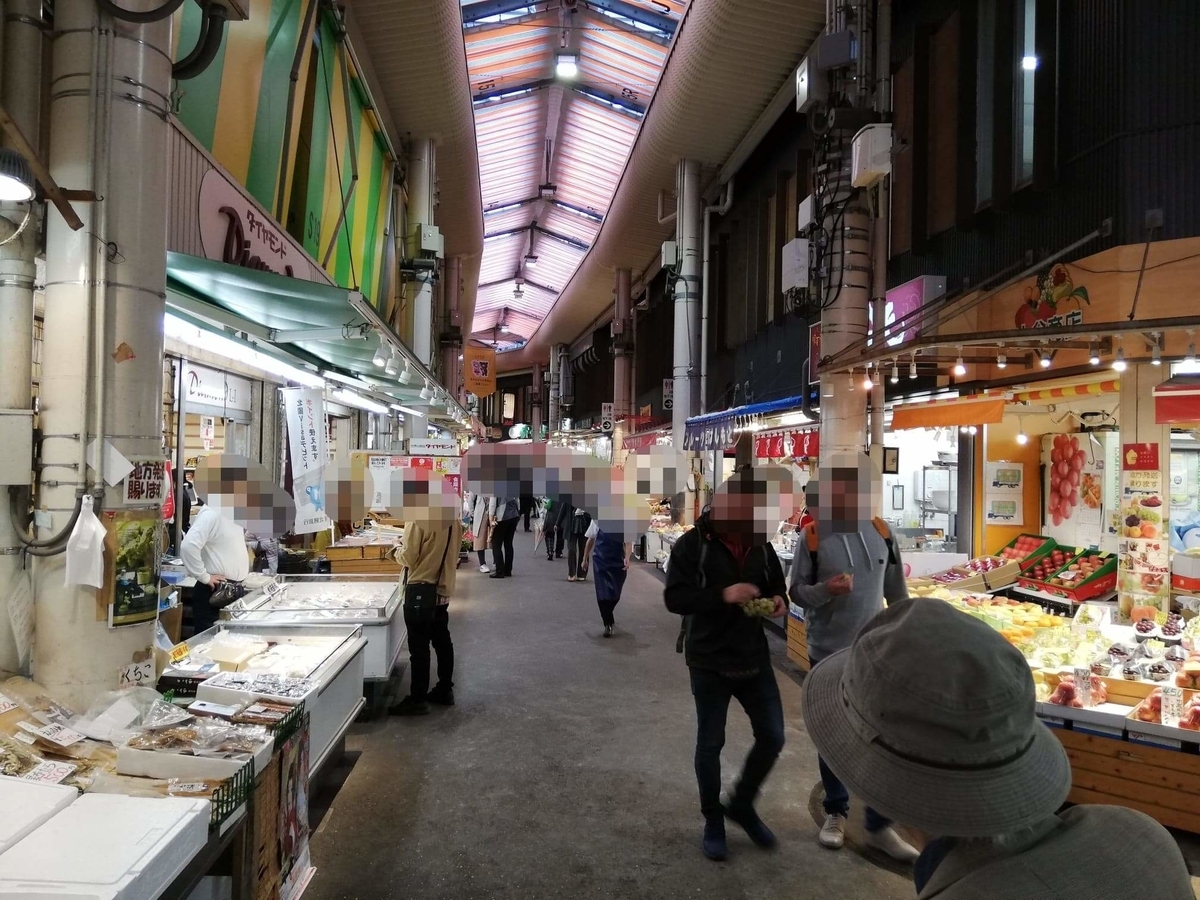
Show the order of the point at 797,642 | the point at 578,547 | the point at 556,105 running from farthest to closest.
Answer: the point at 556,105
the point at 578,547
the point at 797,642

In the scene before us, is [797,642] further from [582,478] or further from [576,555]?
[576,555]

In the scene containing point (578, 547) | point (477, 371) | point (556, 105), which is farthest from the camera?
point (477, 371)

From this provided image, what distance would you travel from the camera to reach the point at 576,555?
12.5 metres

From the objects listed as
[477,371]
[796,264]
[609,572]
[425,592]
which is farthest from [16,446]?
[477,371]

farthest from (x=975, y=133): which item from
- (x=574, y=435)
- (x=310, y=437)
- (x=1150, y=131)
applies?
(x=574, y=435)

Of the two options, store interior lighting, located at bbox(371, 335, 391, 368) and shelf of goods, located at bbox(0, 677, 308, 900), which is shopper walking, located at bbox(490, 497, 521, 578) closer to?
store interior lighting, located at bbox(371, 335, 391, 368)

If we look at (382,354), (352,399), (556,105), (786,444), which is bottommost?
(786,444)

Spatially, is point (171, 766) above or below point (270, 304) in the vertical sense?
below

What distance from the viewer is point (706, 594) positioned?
3475 millimetres

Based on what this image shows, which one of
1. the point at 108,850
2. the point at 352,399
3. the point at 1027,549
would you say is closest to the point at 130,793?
the point at 108,850

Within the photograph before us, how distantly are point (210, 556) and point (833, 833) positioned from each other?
466cm

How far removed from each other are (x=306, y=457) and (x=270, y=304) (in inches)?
45.4

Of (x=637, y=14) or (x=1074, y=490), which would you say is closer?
(x=1074, y=490)

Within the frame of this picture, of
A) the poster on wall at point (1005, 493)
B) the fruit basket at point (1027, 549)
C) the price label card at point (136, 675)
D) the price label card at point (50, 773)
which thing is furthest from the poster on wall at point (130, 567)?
the poster on wall at point (1005, 493)
